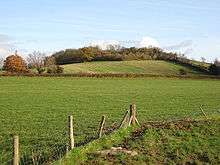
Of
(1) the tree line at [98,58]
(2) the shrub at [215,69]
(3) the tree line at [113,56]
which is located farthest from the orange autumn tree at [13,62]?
(2) the shrub at [215,69]

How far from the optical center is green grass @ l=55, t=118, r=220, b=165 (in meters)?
13.6

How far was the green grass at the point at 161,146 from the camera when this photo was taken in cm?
1363

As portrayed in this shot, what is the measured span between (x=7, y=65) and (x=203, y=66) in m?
54.2

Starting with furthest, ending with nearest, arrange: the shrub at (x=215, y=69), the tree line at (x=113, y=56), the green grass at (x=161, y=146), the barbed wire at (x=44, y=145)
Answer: the tree line at (x=113, y=56) < the shrub at (x=215, y=69) < the barbed wire at (x=44, y=145) < the green grass at (x=161, y=146)

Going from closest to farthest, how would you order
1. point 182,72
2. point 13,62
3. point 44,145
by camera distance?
point 44,145 → point 182,72 → point 13,62

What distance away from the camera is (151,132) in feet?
55.6

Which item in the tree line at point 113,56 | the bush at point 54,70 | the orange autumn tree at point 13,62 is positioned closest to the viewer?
the bush at point 54,70

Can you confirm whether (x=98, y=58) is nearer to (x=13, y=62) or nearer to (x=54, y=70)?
(x=13, y=62)

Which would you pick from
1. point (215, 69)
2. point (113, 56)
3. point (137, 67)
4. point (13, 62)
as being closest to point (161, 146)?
point (215, 69)

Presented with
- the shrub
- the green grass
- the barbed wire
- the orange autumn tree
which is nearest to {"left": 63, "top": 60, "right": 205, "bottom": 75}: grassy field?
the shrub

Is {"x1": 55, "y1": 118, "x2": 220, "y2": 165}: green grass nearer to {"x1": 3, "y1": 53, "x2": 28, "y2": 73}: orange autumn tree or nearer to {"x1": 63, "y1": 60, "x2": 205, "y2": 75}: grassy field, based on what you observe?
{"x1": 63, "y1": 60, "x2": 205, "y2": 75}: grassy field

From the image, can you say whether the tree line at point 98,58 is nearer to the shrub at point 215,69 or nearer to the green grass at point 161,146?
the shrub at point 215,69

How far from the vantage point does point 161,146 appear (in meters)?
15.4

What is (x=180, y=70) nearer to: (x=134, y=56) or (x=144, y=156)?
(x=134, y=56)
